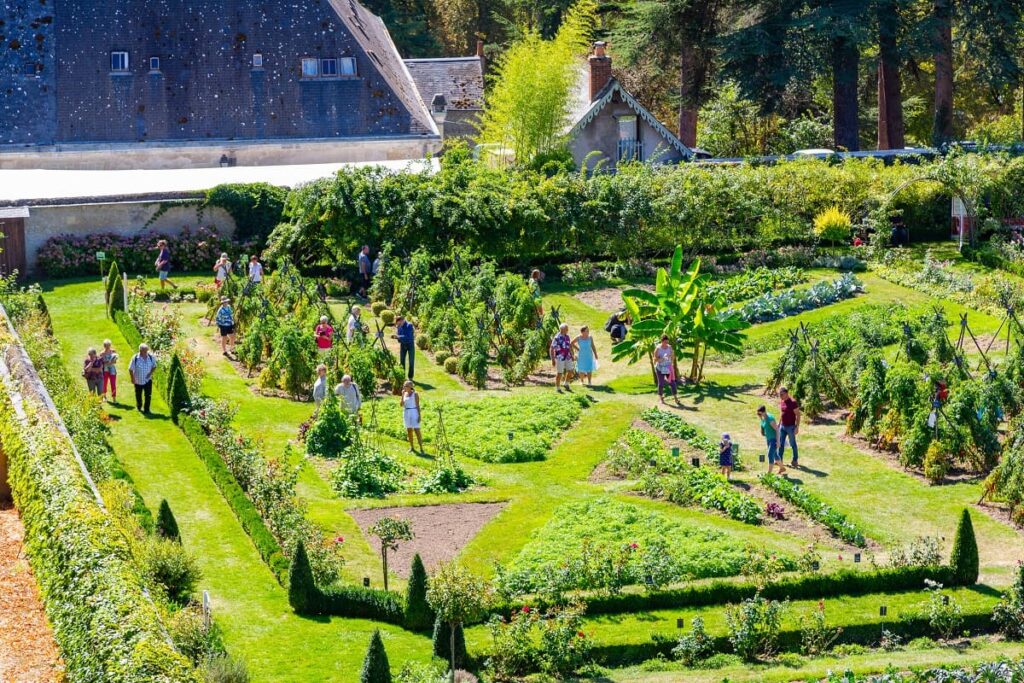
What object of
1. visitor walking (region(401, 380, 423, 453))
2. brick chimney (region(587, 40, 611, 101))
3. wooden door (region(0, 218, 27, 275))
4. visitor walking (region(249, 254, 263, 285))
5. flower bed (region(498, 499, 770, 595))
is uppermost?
brick chimney (region(587, 40, 611, 101))

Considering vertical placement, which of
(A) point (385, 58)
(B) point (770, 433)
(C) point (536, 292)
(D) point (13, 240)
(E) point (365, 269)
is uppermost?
(A) point (385, 58)

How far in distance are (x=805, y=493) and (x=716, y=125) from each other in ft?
126

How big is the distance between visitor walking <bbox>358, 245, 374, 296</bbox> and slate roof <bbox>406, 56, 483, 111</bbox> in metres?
19.4

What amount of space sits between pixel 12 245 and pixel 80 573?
23.8 m

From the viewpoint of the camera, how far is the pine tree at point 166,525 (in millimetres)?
23688

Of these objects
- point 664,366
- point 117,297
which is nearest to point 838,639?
point 664,366

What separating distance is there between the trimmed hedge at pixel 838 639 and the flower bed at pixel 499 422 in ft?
25.8

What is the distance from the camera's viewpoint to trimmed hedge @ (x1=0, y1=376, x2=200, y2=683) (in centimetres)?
1681

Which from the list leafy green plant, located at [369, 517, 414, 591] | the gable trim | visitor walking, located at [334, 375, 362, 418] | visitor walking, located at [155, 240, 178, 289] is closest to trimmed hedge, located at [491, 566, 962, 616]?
leafy green plant, located at [369, 517, 414, 591]

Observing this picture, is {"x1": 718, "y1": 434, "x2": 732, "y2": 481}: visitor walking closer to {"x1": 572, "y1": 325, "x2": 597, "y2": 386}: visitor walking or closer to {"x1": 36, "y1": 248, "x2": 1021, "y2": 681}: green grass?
{"x1": 36, "y1": 248, "x2": 1021, "y2": 681}: green grass

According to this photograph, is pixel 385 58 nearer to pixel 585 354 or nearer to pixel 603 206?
pixel 603 206

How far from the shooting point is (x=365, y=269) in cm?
4172

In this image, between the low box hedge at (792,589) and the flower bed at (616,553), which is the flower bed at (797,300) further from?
the low box hedge at (792,589)

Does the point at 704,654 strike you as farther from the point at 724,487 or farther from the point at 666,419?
the point at 666,419
